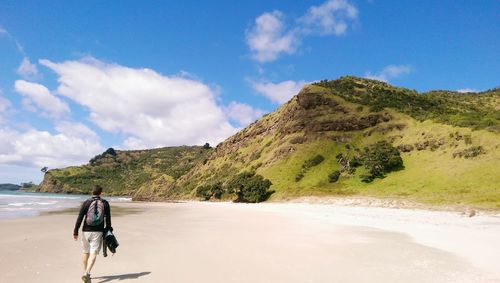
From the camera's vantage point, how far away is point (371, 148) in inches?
2995

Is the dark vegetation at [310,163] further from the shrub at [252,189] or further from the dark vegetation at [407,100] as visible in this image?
the dark vegetation at [407,100]

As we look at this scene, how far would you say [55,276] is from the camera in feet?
35.1

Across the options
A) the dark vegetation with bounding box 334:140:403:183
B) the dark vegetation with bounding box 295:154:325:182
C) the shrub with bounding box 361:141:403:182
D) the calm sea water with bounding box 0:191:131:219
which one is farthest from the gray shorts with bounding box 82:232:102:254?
the dark vegetation with bounding box 295:154:325:182

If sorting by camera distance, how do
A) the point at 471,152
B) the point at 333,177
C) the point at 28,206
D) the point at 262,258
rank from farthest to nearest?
the point at 333,177
the point at 471,152
the point at 28,206
the point at 262,258

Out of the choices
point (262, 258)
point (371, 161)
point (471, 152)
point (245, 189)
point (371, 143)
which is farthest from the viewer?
point (371, 143)

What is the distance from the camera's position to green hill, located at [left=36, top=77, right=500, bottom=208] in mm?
53281

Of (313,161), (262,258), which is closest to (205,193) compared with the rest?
(313,161)

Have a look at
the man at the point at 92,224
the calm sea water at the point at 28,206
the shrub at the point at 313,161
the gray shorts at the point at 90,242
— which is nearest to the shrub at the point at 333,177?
the shrub at the point at 313,161

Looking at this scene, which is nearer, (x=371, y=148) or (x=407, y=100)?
(x=371, y=148)

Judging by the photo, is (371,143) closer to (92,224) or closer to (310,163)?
(310,163)

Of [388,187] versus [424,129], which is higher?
[424,129]

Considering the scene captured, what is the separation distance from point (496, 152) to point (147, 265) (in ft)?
186

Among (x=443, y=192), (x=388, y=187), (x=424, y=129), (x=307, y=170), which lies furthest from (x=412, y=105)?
(x=443, y=192)

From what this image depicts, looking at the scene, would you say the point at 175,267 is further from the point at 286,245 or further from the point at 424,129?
the point at 424,129
